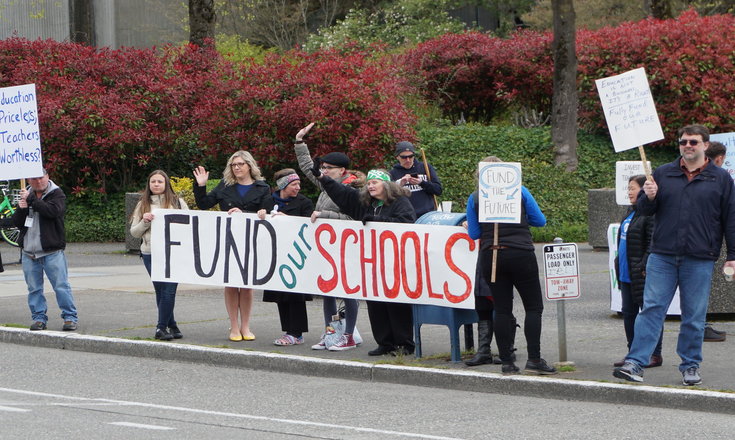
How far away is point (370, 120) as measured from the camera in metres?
22.0

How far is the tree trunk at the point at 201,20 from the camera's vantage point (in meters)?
25.3

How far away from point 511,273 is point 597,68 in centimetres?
1919

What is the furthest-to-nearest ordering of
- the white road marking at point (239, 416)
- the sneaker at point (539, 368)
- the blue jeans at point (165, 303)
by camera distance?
the blue jeans at point (165, 303) < the sneaker at point (539, 368) < the white road marking at point (239, 416)

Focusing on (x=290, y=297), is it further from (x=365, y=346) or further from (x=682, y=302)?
(x=682, y=302)

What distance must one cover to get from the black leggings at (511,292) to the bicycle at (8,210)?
1372cm

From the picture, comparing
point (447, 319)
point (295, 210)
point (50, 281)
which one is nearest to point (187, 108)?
point (50, 281)

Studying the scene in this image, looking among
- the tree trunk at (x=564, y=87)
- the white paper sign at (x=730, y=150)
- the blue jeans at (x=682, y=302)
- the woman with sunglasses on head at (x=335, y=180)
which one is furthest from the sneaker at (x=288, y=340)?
the tree trunk at (x=564, y=87)

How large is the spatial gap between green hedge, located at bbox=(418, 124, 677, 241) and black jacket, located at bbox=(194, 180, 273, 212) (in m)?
13.5

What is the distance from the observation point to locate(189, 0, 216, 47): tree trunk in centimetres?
2533

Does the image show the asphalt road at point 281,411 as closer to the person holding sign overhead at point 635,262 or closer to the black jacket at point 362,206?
the person holding sign overhead at point 635,262

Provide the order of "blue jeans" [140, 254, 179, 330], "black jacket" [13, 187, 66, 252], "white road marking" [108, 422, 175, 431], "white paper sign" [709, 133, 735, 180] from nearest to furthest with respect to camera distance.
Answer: "white road marking" [108, 422, 175, 431] → "blue jeans" [140, 254, 179, 330] → "white paper sign" [709, 133, 735, 180] → "black jacket" [13, 187, 66, 252]

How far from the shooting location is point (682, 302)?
8.67 meters

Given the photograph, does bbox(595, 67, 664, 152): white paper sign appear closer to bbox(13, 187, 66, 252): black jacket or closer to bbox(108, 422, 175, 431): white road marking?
bbox(108, 422, 175, 431): white road marking

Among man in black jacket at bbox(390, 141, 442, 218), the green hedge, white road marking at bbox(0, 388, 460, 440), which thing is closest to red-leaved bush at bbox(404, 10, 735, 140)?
the green hedge
